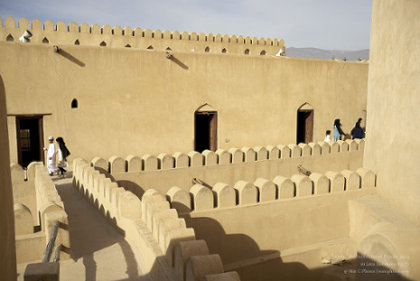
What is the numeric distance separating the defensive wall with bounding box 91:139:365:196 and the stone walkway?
1.23 metres

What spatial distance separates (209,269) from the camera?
9.01 feet

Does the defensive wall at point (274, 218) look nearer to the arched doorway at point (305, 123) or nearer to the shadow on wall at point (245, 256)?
the shadow on wall at point (245, 256)

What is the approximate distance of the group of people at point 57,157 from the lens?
7.54m

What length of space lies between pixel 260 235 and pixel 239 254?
42 cm

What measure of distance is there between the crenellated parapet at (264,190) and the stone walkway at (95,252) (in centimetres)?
92

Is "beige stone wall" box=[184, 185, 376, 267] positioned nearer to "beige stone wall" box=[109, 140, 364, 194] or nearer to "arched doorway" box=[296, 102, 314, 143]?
"beige stone wall" box=[109, 140, 364, 194]

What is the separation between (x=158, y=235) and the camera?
3.64 meters

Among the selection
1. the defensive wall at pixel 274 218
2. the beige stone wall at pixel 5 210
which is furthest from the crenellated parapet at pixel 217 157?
the beige stone wall at pixel 5 210

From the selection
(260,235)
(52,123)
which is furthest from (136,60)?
(260,235)

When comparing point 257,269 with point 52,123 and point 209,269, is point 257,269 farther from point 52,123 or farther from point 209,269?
point 52,123

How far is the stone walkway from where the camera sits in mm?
3500

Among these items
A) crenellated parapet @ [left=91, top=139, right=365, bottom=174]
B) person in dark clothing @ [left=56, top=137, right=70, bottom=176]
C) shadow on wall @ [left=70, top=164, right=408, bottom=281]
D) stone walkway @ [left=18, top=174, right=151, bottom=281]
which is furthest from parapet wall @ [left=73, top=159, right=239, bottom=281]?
person in dark clothing @ [left=56, top=137, right=70, bottom=176]

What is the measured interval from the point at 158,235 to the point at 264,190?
2098 mm

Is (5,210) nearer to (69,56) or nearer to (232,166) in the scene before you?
(232,166)
